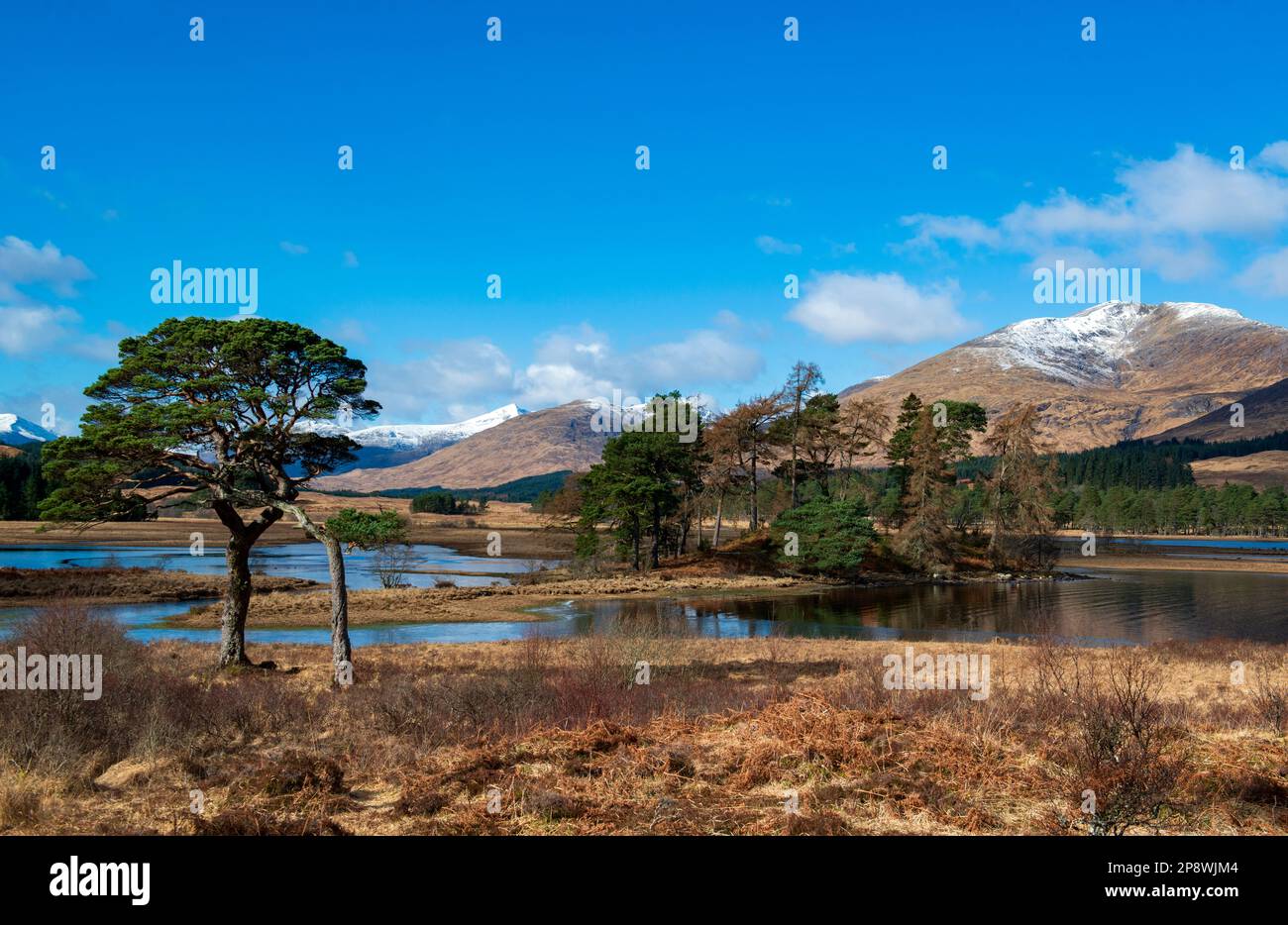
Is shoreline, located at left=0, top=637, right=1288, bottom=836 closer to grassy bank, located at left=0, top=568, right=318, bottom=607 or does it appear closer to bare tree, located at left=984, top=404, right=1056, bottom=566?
grassy bank, located at left=0, top=568, right=318, bottom=607

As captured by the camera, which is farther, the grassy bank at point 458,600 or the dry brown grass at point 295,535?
the dry brown grass at point 295,535

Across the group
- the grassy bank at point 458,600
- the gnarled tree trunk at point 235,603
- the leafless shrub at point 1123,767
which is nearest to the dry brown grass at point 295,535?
the grassy bank at point 458,600

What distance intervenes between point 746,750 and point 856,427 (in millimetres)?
68423

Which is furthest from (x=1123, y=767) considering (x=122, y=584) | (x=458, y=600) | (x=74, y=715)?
(x=122, y=584)

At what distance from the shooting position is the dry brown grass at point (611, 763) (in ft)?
29.6

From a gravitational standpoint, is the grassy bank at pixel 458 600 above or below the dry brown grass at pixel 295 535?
below

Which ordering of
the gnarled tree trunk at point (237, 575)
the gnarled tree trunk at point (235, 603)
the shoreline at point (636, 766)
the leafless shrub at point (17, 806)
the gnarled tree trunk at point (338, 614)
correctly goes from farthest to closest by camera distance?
1. the gnarled tree trunk at point (235, 603)
2. the gnarled tree trunk at point (237, 575)
3. the gnarled tree trunk at point (338, 614)
4. the shoreline at point (636, 766)
5. the leafless shrub at point (17, 806)

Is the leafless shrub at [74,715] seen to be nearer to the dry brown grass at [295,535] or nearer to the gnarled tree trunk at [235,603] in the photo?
the gnarled tree trunk at [235,603]

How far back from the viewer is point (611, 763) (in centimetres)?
1100

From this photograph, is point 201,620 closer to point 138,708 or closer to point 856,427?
point 138,708

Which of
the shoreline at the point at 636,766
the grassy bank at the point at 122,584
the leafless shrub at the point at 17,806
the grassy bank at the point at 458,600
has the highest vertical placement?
the leafless shrub at the point at 17,806

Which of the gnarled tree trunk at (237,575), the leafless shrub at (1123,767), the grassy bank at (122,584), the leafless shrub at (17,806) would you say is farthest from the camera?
the grassy bank at (122,584)

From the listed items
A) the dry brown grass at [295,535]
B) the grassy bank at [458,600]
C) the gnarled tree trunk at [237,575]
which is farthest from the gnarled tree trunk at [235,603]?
the dry brown grass at [295,535]
